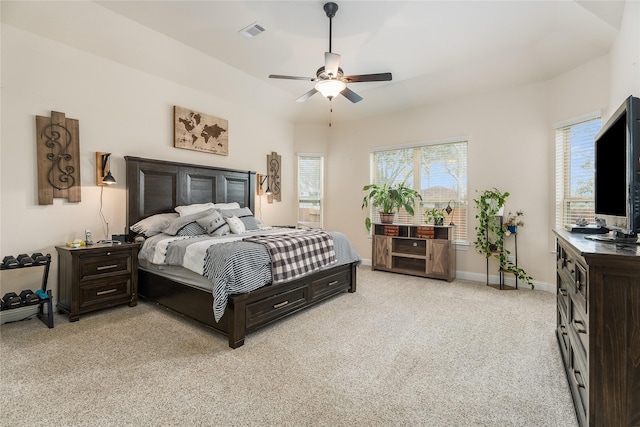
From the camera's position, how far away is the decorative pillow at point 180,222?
11.8 feet

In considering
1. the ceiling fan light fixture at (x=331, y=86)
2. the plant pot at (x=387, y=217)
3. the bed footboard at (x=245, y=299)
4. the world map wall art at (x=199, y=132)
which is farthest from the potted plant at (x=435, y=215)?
the world map wall art at (x=199, y=132)

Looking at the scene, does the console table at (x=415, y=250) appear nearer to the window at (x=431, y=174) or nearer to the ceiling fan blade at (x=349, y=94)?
the window at (x=431, y=174)

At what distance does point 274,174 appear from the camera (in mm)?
5914

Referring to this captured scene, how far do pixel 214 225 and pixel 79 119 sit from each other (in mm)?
1933

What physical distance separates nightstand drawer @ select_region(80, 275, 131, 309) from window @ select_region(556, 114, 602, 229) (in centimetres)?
552

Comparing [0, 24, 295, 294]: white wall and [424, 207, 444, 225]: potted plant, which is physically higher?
[0, 24, 295, 294]: white wall

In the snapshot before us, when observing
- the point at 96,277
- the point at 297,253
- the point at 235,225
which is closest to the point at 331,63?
the point at 297,253

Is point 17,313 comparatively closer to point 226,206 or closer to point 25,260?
point 25,260

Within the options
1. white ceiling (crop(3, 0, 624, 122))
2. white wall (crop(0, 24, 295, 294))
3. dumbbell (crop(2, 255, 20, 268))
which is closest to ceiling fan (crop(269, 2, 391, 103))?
white ceiling (crop(3, 0, 624, 122))

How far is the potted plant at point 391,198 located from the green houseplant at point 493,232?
3.49 ft

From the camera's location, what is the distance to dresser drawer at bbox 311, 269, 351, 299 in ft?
11.2

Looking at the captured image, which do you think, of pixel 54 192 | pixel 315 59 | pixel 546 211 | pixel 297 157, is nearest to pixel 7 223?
pixel 54 192

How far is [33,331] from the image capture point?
108 inches

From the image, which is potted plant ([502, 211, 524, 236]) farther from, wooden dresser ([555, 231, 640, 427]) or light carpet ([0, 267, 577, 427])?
wooden dresser ([555, 231, 640, 427])
